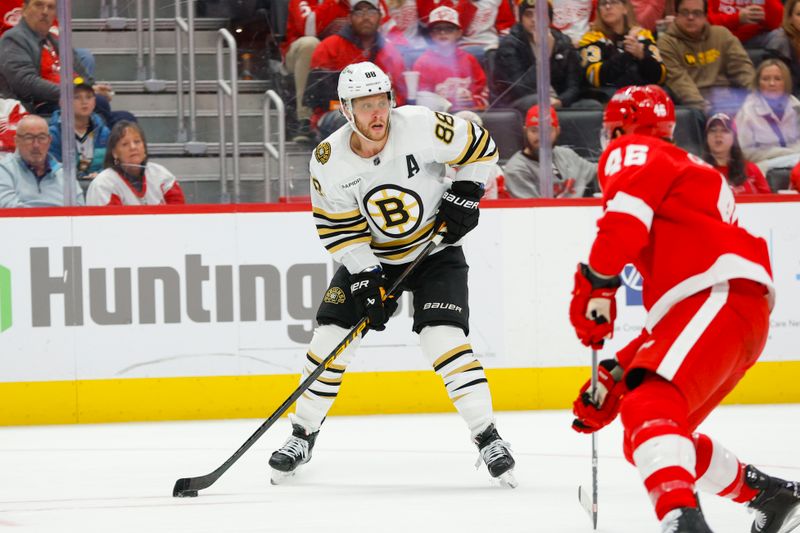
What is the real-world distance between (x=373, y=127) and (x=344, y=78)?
181 mm

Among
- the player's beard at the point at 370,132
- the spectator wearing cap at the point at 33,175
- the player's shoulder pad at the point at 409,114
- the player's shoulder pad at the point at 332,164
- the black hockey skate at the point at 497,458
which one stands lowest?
the black hockey skate at the point at 497,458

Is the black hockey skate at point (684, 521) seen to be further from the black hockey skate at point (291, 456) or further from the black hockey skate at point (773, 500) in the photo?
the black hockey skate at point (291, 456)

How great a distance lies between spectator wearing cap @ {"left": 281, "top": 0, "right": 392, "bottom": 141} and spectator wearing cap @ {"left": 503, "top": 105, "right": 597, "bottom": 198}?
876 millimetres

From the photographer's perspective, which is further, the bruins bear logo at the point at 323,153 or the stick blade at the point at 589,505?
the bruins bear logo at the point at 323,153

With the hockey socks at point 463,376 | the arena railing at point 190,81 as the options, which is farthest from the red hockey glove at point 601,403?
the arena railing at point 190,81

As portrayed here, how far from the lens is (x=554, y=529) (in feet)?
9.98

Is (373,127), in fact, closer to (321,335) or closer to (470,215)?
(470,215)

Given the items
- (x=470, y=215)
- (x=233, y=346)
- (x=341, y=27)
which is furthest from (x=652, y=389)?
(x=341, y=27)

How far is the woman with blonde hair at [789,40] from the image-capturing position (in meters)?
5.98

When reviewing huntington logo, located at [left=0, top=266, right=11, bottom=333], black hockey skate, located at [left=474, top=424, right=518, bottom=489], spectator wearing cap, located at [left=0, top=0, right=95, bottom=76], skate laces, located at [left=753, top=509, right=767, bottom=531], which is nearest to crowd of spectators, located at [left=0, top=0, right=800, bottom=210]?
spectator wearing cap, located at [left=0, top=0, right=95, bottom=76]

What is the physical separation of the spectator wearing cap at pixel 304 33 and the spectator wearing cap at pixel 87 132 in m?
0.90

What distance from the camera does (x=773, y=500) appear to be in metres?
2.80

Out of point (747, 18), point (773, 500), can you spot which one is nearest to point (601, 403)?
point (773, 500)

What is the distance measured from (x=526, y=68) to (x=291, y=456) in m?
2.54
